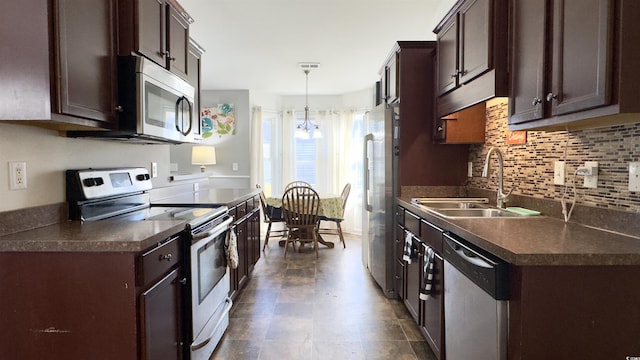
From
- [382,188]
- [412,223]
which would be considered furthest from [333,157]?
[412,223]

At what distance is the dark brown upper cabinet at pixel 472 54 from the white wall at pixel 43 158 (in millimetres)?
2154

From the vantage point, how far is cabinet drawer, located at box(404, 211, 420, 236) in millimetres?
2281

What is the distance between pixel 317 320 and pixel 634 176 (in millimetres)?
2041

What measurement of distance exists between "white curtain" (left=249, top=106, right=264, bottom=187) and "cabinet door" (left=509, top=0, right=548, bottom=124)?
14.5 ft

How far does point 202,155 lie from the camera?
5133 millimetres

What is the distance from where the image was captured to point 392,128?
2848 millimetres

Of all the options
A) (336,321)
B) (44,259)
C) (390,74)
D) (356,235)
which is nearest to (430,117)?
(390,74)

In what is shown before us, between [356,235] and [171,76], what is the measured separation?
427 centimetres

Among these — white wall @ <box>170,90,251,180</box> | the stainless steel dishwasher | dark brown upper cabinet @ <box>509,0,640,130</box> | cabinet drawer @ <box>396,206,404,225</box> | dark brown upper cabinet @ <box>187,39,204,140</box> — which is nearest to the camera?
dark brown upper cabinet @ <box>509,0,640,130</box>

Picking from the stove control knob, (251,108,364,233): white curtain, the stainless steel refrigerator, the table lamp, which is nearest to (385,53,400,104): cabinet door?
the stainless steel refrigerator

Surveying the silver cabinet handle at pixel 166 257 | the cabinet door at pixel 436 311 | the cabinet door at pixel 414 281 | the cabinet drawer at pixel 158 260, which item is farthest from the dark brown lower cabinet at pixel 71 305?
the cabinet door at pixel 414 281

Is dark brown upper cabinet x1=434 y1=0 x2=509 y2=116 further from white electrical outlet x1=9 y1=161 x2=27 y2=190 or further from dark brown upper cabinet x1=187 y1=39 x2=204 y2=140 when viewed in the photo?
white electrical outlet x1=9 y1=161 x2=27 y2=190

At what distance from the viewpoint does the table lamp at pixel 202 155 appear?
202 inches

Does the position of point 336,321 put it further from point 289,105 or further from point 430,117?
point 289,105
